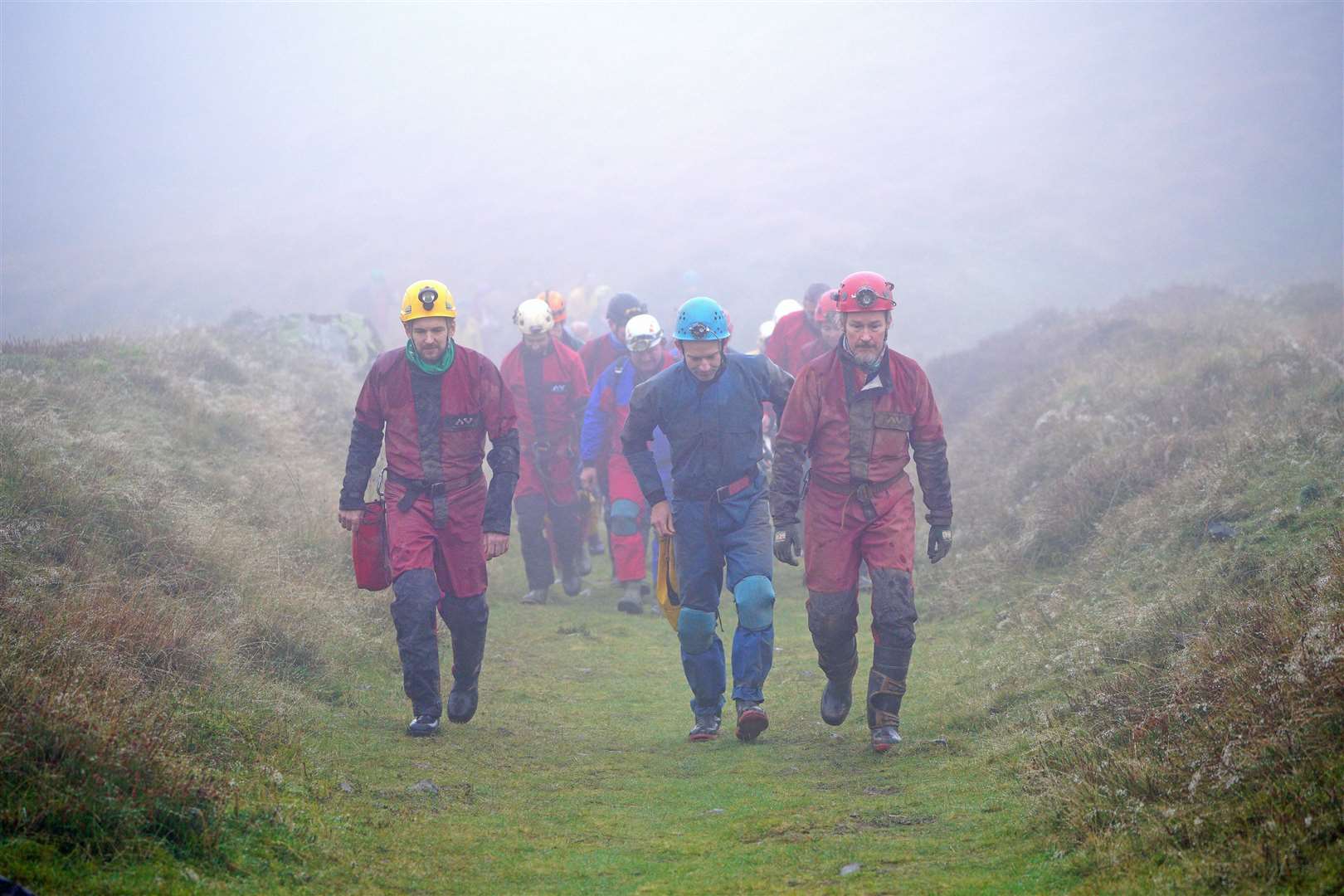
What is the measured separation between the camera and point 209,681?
5.77 metres

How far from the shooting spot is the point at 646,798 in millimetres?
5621

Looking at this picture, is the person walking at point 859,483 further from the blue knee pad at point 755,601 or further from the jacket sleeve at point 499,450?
the jacket sleeve at point 499,450

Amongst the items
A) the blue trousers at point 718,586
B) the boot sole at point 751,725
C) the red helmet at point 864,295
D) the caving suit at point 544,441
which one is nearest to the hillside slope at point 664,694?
the boot sole at point 751,725

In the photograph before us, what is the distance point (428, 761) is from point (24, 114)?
9987 centimetres


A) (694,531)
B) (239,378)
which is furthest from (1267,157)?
(694,531)

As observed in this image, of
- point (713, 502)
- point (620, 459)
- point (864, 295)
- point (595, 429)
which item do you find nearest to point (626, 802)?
point (713, 502)

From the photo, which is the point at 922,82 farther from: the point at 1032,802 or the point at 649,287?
the point at 1032,802

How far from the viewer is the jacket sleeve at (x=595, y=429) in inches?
413

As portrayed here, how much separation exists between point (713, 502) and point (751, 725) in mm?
1344

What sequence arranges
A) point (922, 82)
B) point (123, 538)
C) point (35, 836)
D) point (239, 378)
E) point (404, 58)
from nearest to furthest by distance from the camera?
point (35, 836) < point (123, 538) < point (239, 378) < point (922, 82) < point (404, 58)

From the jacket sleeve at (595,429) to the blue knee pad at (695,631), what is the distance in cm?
376

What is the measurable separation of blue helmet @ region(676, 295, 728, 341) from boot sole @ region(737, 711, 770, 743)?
2266mm

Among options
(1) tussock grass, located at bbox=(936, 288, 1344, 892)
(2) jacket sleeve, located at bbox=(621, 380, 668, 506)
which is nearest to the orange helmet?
(1) tussock grass, located at bbox=(936, 288, 1344, 892)

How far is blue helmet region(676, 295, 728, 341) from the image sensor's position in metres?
7.00
